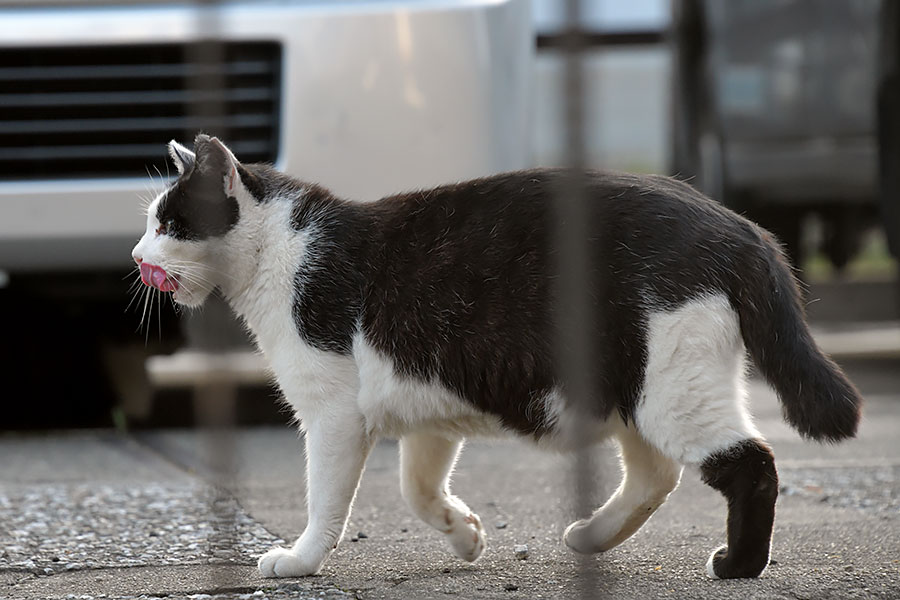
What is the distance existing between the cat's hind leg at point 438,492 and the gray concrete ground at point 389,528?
56 mm

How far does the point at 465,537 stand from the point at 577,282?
70 centimetres

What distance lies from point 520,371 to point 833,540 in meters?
0.87

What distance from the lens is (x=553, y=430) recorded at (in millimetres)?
2246

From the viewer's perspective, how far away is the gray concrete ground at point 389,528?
219 cm

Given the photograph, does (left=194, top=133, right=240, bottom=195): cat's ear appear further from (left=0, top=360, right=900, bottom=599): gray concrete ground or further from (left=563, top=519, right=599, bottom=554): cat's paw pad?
(left=563, top=519, right=599, bottom=554): cat's paw pad

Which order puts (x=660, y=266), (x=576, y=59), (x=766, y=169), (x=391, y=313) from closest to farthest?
(x=576, y=59), (x=660, y=266), (x=391, y=313), (x=766, y=169)

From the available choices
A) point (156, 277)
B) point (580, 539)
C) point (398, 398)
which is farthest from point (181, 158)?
point (580, 539)

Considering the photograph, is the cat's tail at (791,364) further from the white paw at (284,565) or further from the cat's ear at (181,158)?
the cat's ear at (181,158)

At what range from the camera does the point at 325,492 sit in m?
2.27

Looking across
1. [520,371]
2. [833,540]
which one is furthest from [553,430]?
[833,540]

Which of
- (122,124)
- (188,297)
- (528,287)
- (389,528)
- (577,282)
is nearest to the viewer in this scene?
(577,282)

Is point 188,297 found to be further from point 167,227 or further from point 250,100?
point 250,100

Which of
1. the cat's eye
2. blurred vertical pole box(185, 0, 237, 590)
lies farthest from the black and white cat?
blurred vertical pole box(185, 0, 237, 590)

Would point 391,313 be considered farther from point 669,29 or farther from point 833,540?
point 669,29
